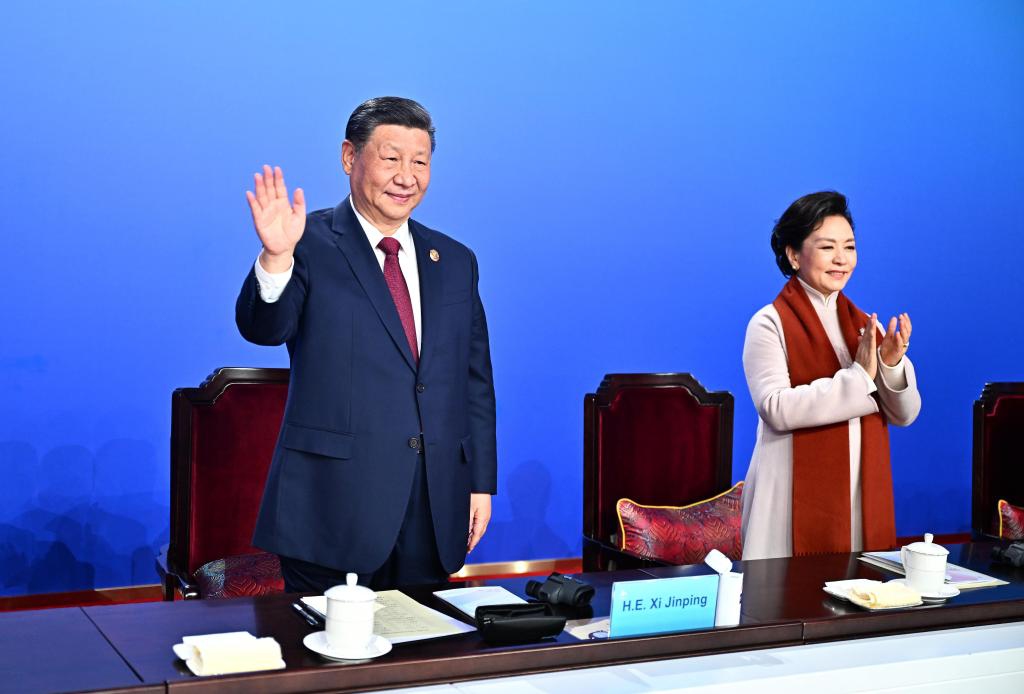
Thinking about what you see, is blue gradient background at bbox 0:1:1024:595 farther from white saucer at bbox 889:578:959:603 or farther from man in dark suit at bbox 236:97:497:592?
white saucer at bbox 889:578:959:603

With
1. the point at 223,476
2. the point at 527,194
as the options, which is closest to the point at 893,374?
the point at 223,476

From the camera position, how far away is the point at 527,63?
4.24 metres

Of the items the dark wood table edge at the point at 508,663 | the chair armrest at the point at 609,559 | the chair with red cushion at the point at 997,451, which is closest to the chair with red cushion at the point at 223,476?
the chair armrest at the point at 609,559

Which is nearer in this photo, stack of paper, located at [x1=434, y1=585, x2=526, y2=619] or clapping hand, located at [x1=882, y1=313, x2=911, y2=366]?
stack of paper, located at [x1=434, y1=585, x2=526, y2=619]

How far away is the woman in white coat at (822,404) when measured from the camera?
2455 mm

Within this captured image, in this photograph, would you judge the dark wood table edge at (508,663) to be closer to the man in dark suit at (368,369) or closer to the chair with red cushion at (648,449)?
the man in dark suit at (368,369)

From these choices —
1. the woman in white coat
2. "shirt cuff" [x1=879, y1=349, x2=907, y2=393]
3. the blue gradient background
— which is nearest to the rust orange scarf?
the woman in white coat

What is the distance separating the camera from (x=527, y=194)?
14.1ft

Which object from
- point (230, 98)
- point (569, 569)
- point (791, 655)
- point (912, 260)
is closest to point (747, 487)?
point (791, 655)

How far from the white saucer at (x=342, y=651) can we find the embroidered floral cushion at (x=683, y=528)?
146cm

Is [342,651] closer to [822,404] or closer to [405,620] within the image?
[405,620]

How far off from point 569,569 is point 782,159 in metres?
1.95

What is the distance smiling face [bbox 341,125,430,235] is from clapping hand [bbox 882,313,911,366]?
1.10 m

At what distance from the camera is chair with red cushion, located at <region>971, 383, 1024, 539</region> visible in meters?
3.28
